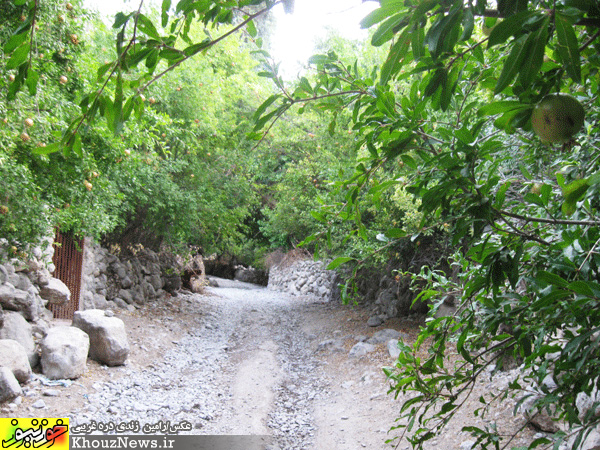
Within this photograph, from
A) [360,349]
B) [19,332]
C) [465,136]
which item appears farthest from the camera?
[360,349]

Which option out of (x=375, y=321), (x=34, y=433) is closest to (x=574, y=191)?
(x=34, y=433)

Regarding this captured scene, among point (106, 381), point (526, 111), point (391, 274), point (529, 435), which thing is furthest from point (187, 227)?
point (526, 111)

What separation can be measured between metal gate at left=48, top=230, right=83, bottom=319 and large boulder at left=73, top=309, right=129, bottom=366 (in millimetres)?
877

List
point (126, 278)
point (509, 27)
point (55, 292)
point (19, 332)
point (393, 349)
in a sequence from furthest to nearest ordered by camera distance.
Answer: point (126, 278) → point (393, 349) → point (55, 292) → point (19, 332) → point (509, 27)

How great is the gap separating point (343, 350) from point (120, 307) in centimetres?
414

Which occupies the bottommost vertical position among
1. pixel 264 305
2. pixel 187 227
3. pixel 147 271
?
pixel 264 305

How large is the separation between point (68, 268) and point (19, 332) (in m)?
1.89

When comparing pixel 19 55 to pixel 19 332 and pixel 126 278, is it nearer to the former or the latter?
pixel 19 332

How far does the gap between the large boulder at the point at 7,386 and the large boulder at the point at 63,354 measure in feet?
1.98

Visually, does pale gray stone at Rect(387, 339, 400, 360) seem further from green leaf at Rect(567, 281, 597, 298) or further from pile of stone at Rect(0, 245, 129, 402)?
green leaf at Rect(567, 281, 597, 298)

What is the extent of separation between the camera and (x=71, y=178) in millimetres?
3881

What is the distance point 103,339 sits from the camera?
493cm

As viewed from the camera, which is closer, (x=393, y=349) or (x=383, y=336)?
(x=393, y=349)

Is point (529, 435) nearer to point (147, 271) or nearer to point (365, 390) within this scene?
point (365, 390)
